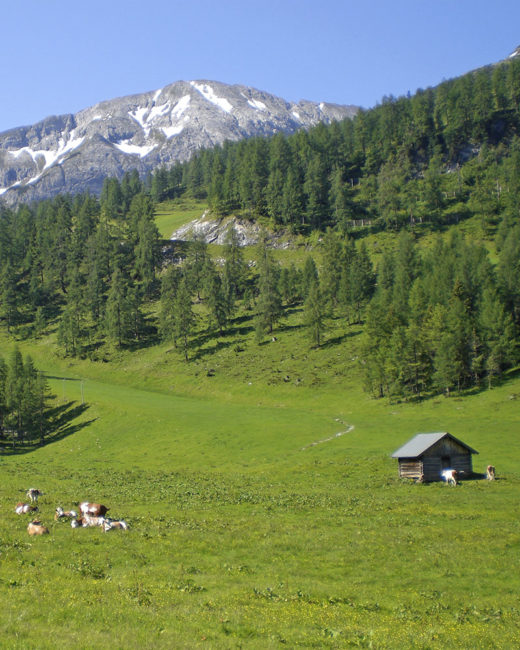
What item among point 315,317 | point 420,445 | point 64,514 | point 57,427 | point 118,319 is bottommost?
point 57,427

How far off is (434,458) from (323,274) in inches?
3811

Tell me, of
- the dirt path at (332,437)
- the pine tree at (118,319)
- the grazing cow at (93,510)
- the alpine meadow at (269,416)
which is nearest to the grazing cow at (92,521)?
the alpine meadow at (269,416)

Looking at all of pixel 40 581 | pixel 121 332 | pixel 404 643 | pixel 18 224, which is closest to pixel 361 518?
pixel 404 643

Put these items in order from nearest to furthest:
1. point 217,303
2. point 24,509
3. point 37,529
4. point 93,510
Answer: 1. point 37,529
2. point 93,510
3. point 24,509
4. point 217,303

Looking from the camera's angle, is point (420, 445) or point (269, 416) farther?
point (269, 416)

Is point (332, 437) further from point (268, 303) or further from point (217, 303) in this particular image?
point (217, 303)

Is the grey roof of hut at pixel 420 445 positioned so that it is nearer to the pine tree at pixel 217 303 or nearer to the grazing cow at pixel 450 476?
the grazing cow at pixel 450 476

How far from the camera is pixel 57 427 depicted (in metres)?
88.9

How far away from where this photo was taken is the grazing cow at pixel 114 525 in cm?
2559

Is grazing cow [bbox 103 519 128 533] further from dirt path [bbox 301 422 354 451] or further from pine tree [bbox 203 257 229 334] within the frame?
pine tree [bbox 203 257 229 334]

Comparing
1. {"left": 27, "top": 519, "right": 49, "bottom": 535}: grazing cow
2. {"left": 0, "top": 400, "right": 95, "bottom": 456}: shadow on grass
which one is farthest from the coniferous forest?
{"left": 27, "top": 519, "right": 49, "bottom": 535}: grazing cow

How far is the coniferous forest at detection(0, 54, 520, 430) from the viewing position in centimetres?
8700

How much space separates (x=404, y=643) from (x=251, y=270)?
150358mm

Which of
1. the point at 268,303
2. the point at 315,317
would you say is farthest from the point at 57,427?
the point at 268,303
